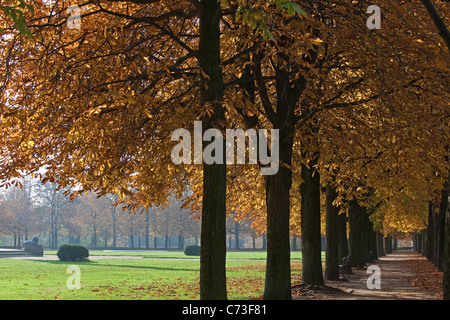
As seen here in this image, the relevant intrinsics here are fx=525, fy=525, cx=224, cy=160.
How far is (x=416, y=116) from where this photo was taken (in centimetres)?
1270

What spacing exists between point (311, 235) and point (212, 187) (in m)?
7.88

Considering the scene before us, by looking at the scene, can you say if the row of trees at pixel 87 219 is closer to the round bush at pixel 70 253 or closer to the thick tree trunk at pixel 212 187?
the round bush at pixel 70 253

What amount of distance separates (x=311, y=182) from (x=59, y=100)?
31.7ft

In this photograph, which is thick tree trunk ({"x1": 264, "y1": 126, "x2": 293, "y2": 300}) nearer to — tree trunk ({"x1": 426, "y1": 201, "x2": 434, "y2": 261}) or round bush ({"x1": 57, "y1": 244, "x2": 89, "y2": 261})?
tree trunk ({"x1": 426, "y1": 201, "x2": 434, "y2": 261})

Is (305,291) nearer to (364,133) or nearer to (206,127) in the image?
(364,133)

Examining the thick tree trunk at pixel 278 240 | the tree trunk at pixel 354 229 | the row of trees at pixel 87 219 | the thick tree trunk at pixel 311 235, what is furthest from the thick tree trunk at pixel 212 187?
the row of trees at pixel 87 219

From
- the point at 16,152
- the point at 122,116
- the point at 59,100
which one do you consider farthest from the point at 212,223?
the point at 16,152

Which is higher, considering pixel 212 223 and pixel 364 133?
pixel 364 133

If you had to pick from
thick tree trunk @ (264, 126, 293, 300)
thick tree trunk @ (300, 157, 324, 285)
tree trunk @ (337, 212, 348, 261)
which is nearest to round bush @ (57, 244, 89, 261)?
tree trunk @ (337, 212, 348, 261)

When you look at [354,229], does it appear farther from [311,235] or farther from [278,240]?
[278,240]

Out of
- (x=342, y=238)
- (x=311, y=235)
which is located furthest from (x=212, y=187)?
(x=342, y=238)

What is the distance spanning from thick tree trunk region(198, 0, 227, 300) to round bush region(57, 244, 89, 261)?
3241 cm

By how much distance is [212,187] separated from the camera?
32.0ft

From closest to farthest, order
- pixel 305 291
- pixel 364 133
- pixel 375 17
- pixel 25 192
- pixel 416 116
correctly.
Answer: pixel 375 17 < pixel 416 116 < pixel 364 133 < pixel 305 291 < pixel 25 192
